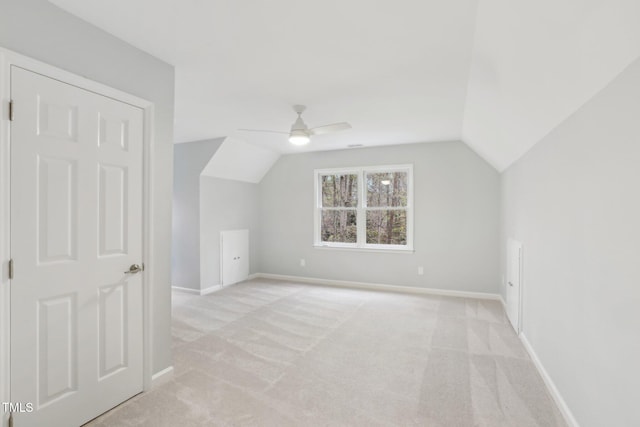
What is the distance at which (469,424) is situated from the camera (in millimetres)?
2021

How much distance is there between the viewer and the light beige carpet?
210cm

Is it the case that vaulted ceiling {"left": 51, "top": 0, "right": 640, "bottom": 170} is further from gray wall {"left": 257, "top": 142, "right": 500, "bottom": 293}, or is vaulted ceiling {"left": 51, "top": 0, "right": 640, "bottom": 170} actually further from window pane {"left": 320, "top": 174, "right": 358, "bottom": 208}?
window pane {"left": 320, "top": 174, "right": 358, "bottom": 208}

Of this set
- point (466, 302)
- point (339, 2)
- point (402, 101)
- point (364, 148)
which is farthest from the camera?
point (364, 148)

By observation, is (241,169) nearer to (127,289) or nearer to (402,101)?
(402,101)

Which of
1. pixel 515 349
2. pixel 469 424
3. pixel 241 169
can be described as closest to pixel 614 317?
pixel 469 424

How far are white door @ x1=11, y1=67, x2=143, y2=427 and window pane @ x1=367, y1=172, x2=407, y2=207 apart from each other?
13.6 feet

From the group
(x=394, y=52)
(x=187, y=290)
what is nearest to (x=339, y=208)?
(x=187, y=290)

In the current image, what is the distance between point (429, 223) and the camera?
5258 millimetres

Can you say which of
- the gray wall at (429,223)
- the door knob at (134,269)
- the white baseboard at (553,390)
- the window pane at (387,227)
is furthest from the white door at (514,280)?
the door knob at (134,269)

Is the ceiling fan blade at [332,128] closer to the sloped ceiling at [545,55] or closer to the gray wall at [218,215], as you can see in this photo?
the sloped ceiling at [545,55]

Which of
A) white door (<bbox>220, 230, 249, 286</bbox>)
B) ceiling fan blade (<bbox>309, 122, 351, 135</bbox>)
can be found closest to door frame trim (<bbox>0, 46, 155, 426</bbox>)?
ceiling fan blade (<bbox>309, 122, 351, 135</bbox>)

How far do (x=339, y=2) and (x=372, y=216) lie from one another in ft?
14.0

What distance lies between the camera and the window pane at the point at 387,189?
5539 mm

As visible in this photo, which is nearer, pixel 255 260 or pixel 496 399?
pixel 496 399
